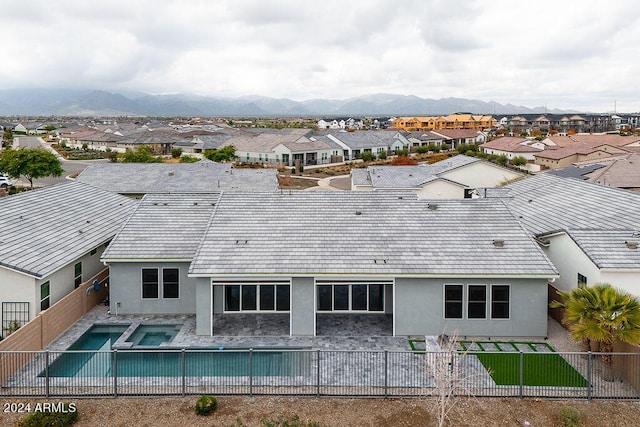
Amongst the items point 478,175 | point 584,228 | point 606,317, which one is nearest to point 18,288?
point 606,317

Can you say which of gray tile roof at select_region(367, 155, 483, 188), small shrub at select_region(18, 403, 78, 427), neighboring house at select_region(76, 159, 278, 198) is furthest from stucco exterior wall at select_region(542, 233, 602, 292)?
neighboring house at select_region(76, 159, 278, 198)

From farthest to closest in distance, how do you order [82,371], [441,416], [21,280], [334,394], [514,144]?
[514,144], [21,280], [82,371], [334,394], [441,416]

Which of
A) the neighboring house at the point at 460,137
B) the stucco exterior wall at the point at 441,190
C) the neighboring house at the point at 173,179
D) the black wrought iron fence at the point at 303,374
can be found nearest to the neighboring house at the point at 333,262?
the black wrought iron fence at the point at 303,374

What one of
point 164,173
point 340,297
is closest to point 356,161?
point 164,173

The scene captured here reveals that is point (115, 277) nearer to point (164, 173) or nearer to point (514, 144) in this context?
point (164, 173)

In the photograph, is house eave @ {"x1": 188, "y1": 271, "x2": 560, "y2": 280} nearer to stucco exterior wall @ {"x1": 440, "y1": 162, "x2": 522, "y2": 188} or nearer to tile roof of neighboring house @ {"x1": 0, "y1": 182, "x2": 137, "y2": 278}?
tile roof of neighboring house @ {"x1": 0, "y1": 182, "x2": 137, "y2": 278}

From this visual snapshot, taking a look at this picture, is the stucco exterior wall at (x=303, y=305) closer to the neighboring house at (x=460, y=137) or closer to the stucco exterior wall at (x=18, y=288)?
the stucco exterior wall at (x=18, y=288)

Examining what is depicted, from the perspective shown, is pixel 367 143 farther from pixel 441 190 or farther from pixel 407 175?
pixel 441 190

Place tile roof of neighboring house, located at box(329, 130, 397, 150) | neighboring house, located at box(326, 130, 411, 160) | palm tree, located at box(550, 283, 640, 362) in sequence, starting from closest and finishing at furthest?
1. palm tree, located at box(550, 283, 640, 362)
2. neighboring house, located at box(326, 130, 411, 160)
3. tile roof of neighboring house, located at box(329, 130, 397, 150)
